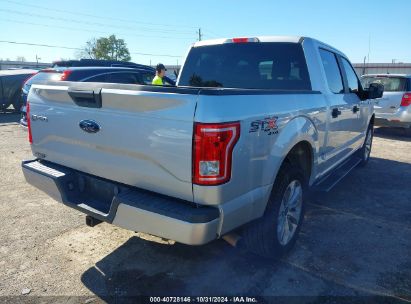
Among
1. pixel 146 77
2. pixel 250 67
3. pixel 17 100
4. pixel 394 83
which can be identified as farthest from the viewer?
pixel 17 100

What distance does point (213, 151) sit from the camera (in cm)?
223

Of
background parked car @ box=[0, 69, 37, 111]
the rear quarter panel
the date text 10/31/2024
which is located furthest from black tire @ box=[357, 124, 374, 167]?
background parked car @ box=[0, 69, 37, 111]

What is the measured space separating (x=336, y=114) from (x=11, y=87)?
1303 cm

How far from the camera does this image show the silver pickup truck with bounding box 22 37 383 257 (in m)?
2.27

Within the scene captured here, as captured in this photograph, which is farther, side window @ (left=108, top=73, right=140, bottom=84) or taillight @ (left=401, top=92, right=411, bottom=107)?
taillight @ (left=401, top=92, right=411, bottom=107)

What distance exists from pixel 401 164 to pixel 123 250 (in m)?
5.98

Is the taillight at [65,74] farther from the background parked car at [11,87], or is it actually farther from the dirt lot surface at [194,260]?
the background parked car at [11,87]

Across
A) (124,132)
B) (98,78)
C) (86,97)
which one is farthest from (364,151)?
(98,78)

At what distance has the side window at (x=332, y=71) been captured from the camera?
4.16 meters

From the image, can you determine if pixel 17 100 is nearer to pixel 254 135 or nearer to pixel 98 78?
pixel 98 78

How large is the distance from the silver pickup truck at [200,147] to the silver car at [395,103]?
6557mm

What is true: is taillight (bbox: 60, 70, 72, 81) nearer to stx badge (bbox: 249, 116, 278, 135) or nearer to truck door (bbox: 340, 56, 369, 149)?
truck door (bbox: 340, 56, 369, 149)

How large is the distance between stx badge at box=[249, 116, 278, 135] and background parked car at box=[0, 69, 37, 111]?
1348 cm

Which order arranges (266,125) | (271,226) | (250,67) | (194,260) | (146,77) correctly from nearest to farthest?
(266,125) → (271,226) → (194,260) → (250,67) → (146,77)
